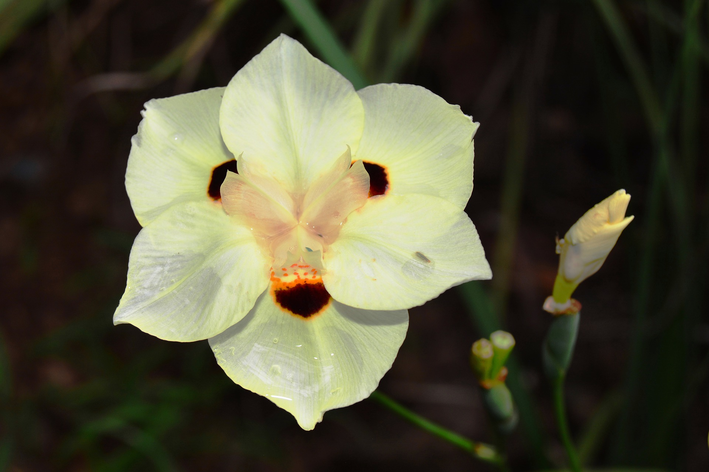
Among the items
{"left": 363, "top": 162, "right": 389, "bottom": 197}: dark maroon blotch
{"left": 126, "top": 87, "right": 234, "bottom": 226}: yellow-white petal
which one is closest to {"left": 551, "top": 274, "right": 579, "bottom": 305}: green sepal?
{"left": 363, "top": 162, "right": 389, "bottom": 197}: dark maroon blotch

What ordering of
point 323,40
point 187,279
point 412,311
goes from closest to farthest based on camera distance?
1. point 187,279
2. point 323,40
3. point 412,311

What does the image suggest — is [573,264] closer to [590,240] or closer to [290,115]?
[590,240]

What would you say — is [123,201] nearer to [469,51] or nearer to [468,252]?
[469,51]

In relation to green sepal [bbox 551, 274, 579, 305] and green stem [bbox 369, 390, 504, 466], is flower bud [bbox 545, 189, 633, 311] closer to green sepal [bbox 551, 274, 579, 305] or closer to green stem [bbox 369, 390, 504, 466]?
green sepal [bbox 551, 274, 579, 305]

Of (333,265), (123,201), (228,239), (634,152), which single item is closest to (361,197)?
(333,265)

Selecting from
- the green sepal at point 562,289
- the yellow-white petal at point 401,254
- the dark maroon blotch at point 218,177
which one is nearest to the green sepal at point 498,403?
the green sepal at point 562,289

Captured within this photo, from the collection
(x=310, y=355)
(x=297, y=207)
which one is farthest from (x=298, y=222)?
(x=310, y=355)
